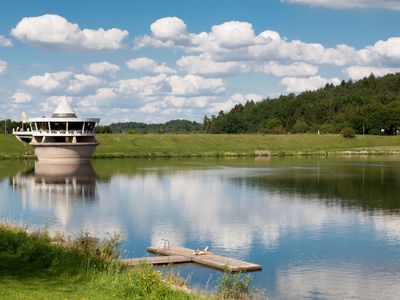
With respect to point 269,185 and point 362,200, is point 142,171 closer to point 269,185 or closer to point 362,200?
point 269,185

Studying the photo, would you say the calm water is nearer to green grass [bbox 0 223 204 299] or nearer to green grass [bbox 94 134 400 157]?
green grass [bbox 0 223 204 299]

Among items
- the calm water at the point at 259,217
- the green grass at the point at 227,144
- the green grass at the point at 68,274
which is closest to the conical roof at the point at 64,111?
the green grass at the point at 227,144

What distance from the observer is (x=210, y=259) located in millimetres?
27812

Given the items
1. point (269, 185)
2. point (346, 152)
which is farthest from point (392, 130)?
point (269, 185)

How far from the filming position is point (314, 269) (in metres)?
27.9

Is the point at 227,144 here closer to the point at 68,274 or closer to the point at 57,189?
the point at 57,189

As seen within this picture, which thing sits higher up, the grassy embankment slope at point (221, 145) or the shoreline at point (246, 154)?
the grassy embankment slope at point (221, 145)

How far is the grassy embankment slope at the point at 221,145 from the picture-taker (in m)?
130

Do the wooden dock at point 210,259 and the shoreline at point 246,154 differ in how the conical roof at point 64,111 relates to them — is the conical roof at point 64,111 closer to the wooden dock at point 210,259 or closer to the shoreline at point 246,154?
the shoreline at point 246,154

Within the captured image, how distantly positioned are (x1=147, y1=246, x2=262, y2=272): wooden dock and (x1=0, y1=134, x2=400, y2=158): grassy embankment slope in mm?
93505

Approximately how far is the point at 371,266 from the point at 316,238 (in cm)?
706

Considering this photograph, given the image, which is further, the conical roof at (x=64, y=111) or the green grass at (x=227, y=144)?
the green grass at (x=227, y=144)

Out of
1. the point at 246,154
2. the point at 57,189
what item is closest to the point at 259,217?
the point at 57,189

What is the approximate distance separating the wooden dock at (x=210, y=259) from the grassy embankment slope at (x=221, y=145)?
93.5 metres
